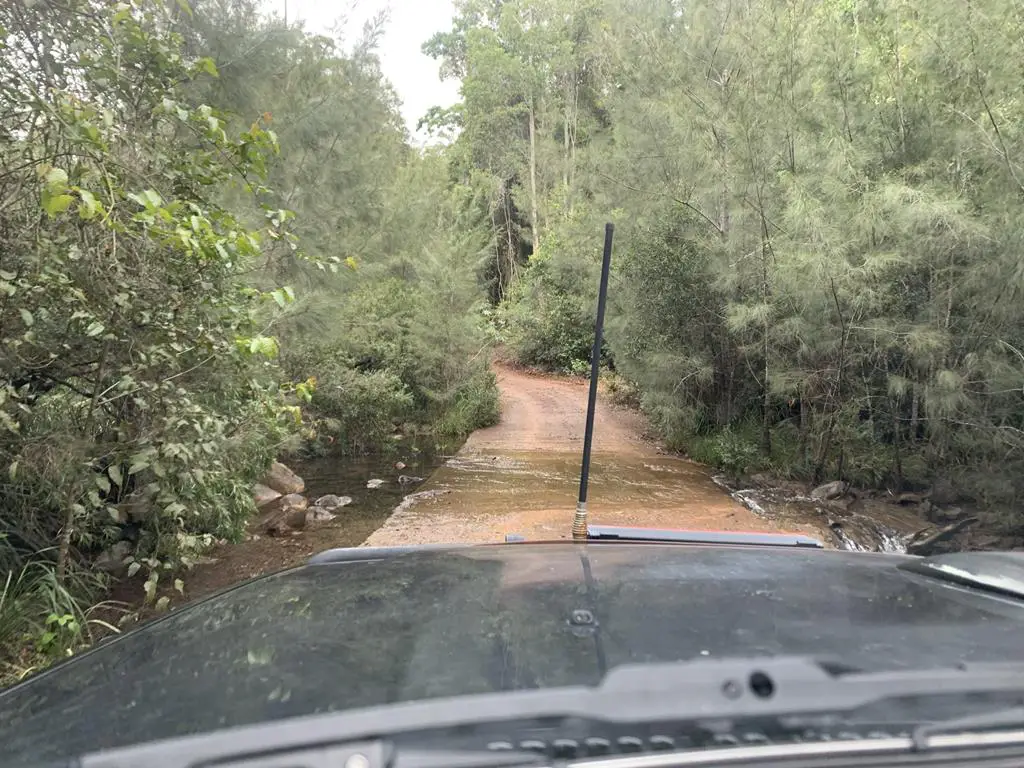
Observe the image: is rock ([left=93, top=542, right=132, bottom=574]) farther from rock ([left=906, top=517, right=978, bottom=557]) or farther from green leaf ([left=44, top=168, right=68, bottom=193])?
rock ([left=906, top=517, right=978, bottom=557])

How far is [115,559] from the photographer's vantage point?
5426mm

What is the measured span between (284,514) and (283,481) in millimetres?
2092

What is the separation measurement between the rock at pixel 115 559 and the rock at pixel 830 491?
929 centimetres

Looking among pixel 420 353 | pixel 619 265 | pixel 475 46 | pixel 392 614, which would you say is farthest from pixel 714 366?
pixel 475 46

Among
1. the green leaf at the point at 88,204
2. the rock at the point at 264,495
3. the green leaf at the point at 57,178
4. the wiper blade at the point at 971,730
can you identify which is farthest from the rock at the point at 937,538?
the green leaf at the point at 57,178

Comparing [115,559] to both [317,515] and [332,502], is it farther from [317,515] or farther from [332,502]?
[332,502]

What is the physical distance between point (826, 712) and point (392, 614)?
3.23 feet

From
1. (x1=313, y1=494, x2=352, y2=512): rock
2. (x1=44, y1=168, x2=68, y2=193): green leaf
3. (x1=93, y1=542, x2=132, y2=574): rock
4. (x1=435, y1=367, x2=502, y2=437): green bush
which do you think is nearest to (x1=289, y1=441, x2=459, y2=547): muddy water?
(x1=313, y1=494, x2=352, y2=512): rock

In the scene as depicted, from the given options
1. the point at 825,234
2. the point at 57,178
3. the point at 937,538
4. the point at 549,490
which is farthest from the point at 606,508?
the point at 57,178

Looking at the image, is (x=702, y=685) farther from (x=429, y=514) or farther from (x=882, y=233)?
(x=882, y=233)

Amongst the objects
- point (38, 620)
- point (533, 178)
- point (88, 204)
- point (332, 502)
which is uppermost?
point (533, 178)

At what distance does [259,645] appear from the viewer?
1.44 metres

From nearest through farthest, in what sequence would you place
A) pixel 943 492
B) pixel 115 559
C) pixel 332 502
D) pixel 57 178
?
pixel 57 178, pixel 115 559, pixel 943 492, pixel 332 502

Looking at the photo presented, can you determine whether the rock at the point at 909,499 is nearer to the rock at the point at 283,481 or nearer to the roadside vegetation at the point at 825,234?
the roadside vegetation at the point at 825,234
